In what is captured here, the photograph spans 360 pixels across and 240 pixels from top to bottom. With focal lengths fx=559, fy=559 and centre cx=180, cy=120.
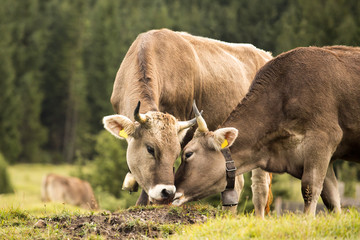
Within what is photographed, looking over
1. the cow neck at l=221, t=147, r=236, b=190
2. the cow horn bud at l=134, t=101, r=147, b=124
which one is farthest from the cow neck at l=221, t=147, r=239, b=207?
the cow horn bud at l=134, t=101, r=147, b=124

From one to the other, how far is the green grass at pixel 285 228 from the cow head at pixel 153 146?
1.41 meters

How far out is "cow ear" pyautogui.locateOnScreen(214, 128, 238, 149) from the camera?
7.35 meters

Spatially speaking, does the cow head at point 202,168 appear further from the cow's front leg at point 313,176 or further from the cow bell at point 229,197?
the cow's front leg at point 313,176

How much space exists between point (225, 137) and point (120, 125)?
1.54 metres

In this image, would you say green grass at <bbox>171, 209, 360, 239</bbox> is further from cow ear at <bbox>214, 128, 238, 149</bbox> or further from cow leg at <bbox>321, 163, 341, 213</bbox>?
cow leg at <bbox>321, 163, 341, 213</bbox>

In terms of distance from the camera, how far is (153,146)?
304 inches

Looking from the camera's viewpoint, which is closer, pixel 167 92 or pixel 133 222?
pixel 133 222

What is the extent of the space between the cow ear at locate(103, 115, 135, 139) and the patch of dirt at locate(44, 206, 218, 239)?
1.16 meters

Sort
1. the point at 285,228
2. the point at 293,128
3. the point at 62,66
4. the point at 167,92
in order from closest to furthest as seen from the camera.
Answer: the point at 285,228 → the point at 293,128 → the point at 167,92 → the point at 62,66

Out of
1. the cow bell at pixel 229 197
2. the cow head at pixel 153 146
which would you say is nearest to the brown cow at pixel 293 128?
the cow bell at pixel 229 197

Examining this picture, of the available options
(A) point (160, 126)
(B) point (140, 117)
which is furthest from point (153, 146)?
(B) point (140, 117)

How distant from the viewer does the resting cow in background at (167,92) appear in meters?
7.71

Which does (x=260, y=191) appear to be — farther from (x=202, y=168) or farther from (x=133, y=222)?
(x=133, y=222)

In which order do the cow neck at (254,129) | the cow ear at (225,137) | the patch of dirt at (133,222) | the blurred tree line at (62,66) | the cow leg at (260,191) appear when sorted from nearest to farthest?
1. the patch of dirt at (133,222)
2. the cow ear at (225,137)
3. the cow neck at (254,129)
4. the cow leg at (260,191)
5. the blurred tree line at (62,66)
